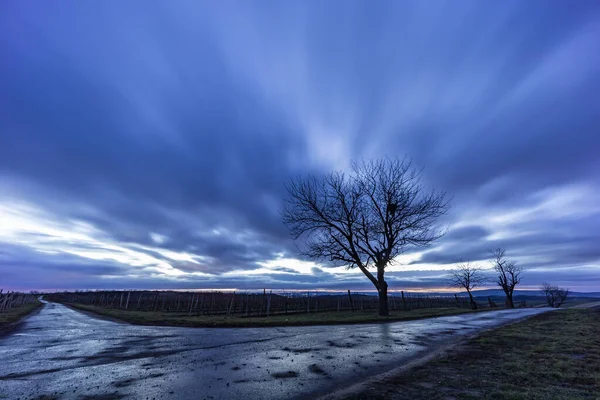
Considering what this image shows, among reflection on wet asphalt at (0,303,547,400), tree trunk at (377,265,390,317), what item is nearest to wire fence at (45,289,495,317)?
tree trunk at (377,265,390,317)

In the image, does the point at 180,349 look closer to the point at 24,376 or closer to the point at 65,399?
the point at 24,376

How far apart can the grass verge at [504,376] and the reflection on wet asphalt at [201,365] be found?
925 mm

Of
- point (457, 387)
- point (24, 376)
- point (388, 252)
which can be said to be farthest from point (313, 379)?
point (388, 252)

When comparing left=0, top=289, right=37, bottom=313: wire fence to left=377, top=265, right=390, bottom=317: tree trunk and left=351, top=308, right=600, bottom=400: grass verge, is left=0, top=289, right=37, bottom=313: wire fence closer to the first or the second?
left=377, top=265, right=390, bottom=317: tree trunk

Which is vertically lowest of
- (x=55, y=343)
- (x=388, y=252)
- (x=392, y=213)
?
(x=55, y=343)

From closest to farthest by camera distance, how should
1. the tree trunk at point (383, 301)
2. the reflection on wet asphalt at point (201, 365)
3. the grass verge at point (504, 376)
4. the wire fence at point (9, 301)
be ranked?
1. the grass verge at point (504, 376)
2. the reflection on wet asphalt at point (201, 365)
3. the tree trunk at point (383, 301)
4. the wire fence at point (9, 301)

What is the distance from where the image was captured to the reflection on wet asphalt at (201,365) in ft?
17.1

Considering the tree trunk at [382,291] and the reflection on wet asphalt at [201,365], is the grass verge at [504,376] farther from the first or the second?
the tree trunk at [382,291]

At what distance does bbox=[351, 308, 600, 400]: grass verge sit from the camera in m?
4.59

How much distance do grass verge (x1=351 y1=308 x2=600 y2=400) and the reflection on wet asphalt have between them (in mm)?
925

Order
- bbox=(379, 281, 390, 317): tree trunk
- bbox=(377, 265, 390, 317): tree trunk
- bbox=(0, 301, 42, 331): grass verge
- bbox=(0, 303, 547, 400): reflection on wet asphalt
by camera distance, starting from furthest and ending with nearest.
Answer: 1. bbox=(377, 265, 390, 317): tree trunk
2. bbox=(379, 281, 390, 317): tree trunk
3. bbox=(0, 301, 42, 331): grass verge
4. bbox=(0, 303, 547, 400): reflection on wet asphalt

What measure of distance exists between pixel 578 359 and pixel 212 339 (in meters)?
10.7

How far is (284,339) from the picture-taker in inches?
425

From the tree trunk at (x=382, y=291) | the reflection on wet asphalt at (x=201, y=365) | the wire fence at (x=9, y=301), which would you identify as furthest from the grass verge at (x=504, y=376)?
the wire fence at (x=9, y=301)
